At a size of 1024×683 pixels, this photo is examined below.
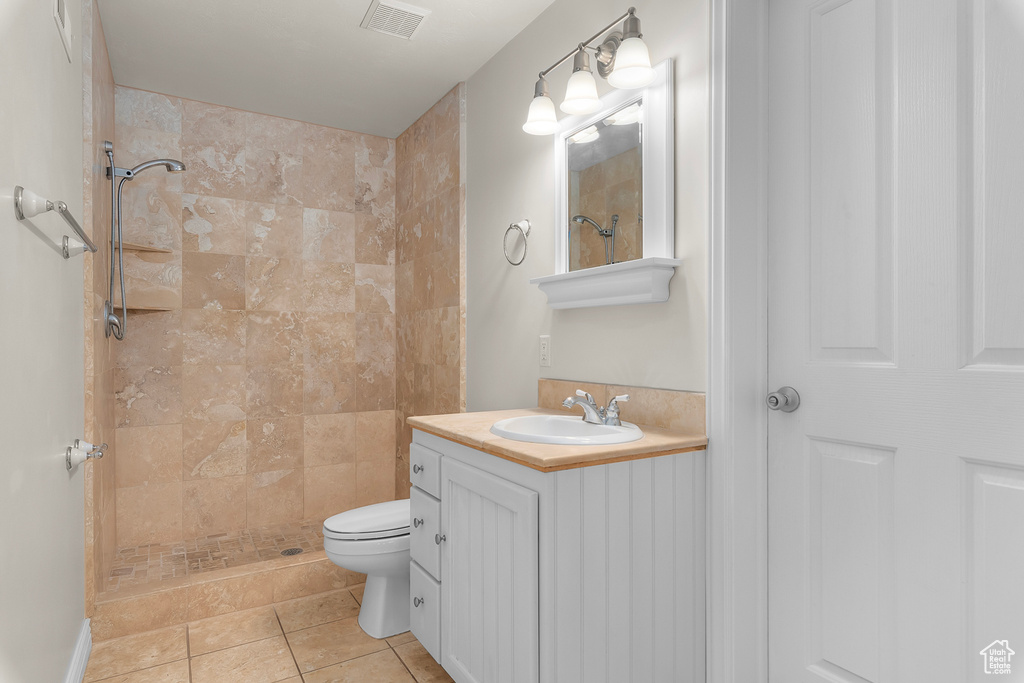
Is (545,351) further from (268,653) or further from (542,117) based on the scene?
(268,653)

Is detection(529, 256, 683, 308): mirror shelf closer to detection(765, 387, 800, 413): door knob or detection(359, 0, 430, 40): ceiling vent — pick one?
detection(765, 387, 800, 413): door knob

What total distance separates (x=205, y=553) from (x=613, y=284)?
2351mm

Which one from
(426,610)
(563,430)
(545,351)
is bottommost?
(426,610)

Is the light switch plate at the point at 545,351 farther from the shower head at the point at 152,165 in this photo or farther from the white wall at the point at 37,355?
the shower head at the point at 152,165

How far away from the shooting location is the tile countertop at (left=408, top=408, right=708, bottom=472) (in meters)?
1.32

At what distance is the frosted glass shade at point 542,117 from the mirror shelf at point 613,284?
1.61 feet

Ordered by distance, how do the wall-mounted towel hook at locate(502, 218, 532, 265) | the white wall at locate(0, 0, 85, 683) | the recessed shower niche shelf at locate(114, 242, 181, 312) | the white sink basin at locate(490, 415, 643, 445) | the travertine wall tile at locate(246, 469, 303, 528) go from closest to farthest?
A: 1. the white wall at locate(0, 0, 85, 683)
2. the white sink basin at locate(490, 415, 643, 445)
3. the wall-mounted towel hook at locate(502, 218, 532, 265)
4. the recessed shower niche shelf at locate(114, 242, 181, 312)
5. the travertine wall tile at locate(246, 469, 303, 528)

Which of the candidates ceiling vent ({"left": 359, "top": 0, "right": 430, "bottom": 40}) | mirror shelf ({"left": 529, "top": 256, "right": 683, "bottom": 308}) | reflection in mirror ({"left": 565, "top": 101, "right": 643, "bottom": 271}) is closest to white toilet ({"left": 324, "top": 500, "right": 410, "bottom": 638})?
mirror shelf ({"left": 529, "top": 256, "right": 683, "bottom": 308})

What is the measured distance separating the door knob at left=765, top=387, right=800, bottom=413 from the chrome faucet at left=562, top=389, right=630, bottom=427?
1.28 ft

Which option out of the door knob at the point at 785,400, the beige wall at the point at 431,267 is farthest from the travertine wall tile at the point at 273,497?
the door knob at the point at 785,400

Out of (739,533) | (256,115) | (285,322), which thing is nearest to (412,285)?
(285,322)

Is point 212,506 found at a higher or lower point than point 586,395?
lower

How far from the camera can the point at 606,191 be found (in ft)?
6.18

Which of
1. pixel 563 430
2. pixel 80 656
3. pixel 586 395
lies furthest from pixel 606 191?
pixel 80 656
